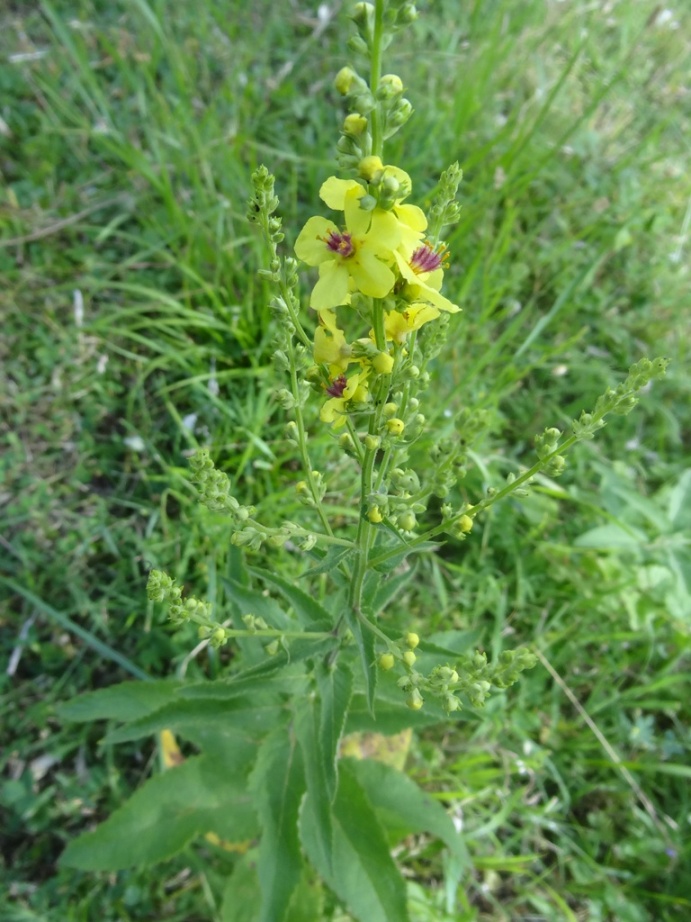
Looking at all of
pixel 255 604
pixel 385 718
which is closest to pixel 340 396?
pixel 255 604

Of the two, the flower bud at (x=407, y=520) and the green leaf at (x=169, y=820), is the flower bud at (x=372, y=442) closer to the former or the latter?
the flower bud at (x=407, y=520)

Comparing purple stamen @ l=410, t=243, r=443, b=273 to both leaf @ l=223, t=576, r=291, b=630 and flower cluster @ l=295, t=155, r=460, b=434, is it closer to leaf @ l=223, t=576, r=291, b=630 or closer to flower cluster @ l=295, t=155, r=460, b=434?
flower cluster @ l=295, t=155, r=460, b=434

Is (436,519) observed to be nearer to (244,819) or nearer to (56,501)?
(244,819)

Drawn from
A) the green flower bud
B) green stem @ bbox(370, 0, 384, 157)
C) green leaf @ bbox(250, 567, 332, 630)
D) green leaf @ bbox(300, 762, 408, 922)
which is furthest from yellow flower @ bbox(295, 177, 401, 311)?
green leaf @ bbox(300, 762, 408, 922)

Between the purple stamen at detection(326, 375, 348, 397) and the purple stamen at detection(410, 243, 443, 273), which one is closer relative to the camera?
the purple stamen at detection(410, 243, 443, 273)

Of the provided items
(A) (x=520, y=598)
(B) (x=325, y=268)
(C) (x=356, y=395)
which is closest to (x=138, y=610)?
(A) (x=520, y=598)
